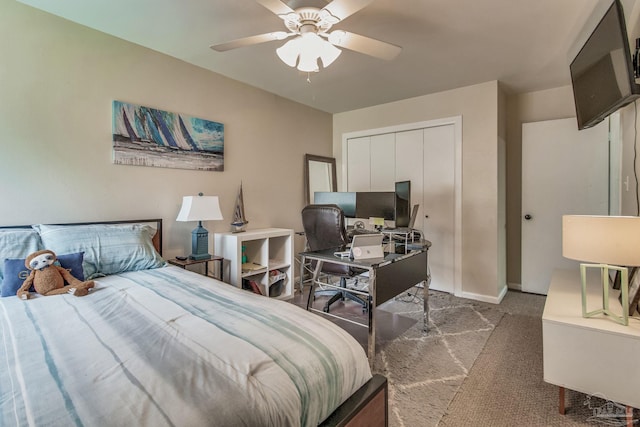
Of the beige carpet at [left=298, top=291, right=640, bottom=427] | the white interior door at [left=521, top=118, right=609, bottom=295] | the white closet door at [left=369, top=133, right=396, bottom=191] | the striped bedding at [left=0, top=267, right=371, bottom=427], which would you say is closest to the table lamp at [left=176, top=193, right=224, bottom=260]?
the striped bedding at [left=0, top=267, right=371, bottom=427]

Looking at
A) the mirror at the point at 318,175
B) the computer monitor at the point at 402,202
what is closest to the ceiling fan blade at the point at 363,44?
the computer monitor at the point at 402,202

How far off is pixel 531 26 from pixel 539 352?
2.47m

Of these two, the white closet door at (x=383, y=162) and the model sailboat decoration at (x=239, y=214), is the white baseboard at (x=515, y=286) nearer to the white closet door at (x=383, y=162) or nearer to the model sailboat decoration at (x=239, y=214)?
the white closet door at (x=383, y=162)

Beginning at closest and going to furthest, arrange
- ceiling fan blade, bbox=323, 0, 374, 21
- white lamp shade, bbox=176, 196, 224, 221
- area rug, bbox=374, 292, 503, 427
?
1. ceiling fan blade, bbox=323, 0, 374, 21
2. area rug, bbox=374, 292, 503, 427
3. white lamp shade, bbox=176, 196, 224, 221

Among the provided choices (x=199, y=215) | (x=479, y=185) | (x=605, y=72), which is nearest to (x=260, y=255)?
(x=199, y=215)

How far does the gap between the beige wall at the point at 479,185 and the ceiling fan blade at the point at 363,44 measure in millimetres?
2009

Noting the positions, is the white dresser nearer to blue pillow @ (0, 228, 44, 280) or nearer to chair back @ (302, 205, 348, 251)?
chair back @ (302, 205, 348, 251)

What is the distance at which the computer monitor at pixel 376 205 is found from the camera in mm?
3049

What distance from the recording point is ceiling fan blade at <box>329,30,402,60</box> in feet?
6.05

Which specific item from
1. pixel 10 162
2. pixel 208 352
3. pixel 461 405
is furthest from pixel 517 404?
pixel 10 162

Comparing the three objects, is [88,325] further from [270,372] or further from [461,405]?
[461,405]

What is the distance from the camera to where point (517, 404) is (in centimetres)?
177

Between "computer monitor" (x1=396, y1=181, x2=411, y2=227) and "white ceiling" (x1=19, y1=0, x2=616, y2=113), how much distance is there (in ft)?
3.89

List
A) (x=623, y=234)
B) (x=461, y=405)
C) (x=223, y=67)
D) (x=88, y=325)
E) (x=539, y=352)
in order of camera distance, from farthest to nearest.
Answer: (x=223, y=67) → (x=539, y=352) → (x=461, y=405) → (x=623, y=234) → (x=88, y=325)
